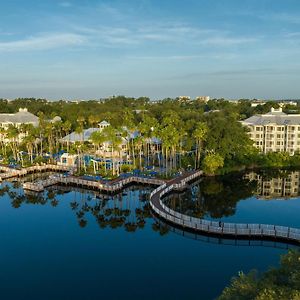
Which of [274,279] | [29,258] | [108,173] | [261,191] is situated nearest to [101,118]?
[108,173]

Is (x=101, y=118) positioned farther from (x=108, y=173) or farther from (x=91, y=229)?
(x=91, y=229)

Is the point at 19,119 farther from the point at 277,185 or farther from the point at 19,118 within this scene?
the point at 277,185

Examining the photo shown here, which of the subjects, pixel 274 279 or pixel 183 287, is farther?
pixel 183 287

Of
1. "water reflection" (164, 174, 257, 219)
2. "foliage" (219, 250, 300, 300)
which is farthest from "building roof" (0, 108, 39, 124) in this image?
"foliage" (219, 250, 300, 300)

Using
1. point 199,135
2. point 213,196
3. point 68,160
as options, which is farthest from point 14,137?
point 213,196

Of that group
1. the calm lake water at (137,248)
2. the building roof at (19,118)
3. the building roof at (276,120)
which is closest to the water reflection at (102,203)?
the calm lake water at (137,248)

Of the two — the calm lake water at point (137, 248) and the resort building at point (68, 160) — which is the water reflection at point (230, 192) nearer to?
the calm lake water at point (137, 248)
